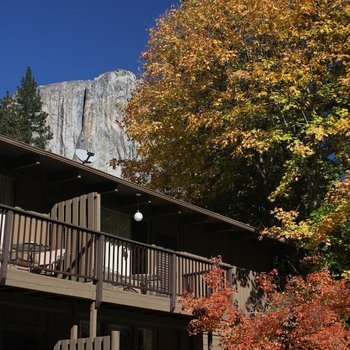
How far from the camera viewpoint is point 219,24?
77.2ft

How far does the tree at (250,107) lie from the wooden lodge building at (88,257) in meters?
4.34

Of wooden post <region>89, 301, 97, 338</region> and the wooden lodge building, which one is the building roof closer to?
the wooden lodge building

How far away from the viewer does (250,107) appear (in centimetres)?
2030

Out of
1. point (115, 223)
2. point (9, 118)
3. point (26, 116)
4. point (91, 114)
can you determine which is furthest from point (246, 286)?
point (91, 114)

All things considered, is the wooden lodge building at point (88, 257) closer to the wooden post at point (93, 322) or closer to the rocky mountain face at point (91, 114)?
the wooden post at point (93, 322)

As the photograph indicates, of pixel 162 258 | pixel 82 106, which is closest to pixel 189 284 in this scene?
pixel 162 258

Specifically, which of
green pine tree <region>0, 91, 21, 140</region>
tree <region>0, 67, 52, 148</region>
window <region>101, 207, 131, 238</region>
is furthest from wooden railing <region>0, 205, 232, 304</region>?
tree <region>0, 67, 52, 148</region>

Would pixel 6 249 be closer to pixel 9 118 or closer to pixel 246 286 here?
pixel 246 286

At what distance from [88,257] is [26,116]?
56.6 m

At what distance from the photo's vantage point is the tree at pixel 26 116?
200 ft

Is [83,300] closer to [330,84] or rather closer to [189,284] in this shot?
A: [189,284]

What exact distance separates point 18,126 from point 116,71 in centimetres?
3455

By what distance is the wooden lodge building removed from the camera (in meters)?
11.7

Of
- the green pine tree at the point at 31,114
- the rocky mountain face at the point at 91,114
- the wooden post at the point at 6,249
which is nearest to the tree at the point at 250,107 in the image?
the wooden post at the point at 6,249
